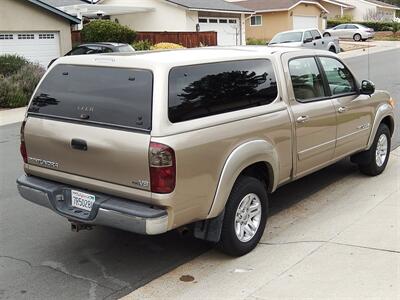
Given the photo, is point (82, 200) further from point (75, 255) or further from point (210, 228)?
point (210, 228)

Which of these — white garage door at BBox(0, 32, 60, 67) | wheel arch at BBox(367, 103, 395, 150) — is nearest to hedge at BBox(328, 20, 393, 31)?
white garage door at BBox(0, 32, 60, 67)

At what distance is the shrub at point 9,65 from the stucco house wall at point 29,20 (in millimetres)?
3294

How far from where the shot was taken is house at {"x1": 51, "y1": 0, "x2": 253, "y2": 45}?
3272 centimetres

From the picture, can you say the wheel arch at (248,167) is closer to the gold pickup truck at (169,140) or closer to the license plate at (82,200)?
the gold pickup truck at (169,140)

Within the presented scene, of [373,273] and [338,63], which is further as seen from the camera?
[338,63]

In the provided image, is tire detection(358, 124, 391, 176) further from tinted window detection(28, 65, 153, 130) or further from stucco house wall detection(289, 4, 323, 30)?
stucco house wall detection(289, 4, 323, 30)

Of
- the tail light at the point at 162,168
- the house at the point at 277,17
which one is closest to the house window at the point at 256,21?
the house at the point at 277,17

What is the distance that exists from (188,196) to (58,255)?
5.06 feet

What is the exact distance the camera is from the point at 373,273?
4223mm

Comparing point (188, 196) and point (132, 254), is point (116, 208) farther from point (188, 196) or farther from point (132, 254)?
point (132, 254)

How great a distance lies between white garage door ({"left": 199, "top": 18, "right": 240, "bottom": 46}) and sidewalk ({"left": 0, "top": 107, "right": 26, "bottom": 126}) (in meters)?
20.0

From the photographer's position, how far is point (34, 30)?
22.1 meters

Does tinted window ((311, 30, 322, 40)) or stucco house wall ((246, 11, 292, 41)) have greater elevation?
stucco house wall ((246, 11, 292, 41))

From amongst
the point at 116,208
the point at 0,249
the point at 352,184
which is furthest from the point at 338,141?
the point at 0,249
